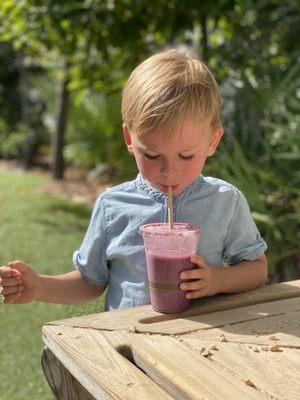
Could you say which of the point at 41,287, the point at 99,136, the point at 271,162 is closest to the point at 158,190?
the point at 41,287

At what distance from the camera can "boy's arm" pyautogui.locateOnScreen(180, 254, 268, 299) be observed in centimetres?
154

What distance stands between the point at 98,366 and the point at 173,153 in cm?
55

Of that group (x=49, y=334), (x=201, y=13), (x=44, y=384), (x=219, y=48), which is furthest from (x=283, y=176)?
(x=49, y=334)

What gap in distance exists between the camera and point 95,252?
181 cm

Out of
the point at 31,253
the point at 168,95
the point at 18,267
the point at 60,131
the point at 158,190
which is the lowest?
the point at 31,253

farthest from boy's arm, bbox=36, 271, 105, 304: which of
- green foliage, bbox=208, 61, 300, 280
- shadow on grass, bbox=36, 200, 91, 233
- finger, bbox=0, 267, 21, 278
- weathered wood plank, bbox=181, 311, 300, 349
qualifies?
shadow on grass, bbox=36, 200, 91, 233

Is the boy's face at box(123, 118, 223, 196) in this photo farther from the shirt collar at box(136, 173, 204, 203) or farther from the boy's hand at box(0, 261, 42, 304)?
the boy's hand at box(0, 261, 42, 304)

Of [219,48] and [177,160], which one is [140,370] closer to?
[177,160]

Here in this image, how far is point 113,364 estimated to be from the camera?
50.0 inches

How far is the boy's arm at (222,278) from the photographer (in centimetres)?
154

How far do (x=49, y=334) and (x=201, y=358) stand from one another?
35 centimetres

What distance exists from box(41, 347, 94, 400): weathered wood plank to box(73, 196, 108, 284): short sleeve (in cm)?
40

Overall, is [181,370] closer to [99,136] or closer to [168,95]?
[168,95]

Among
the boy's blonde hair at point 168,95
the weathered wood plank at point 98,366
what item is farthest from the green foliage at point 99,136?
the weathered wood plank at point 98,366
